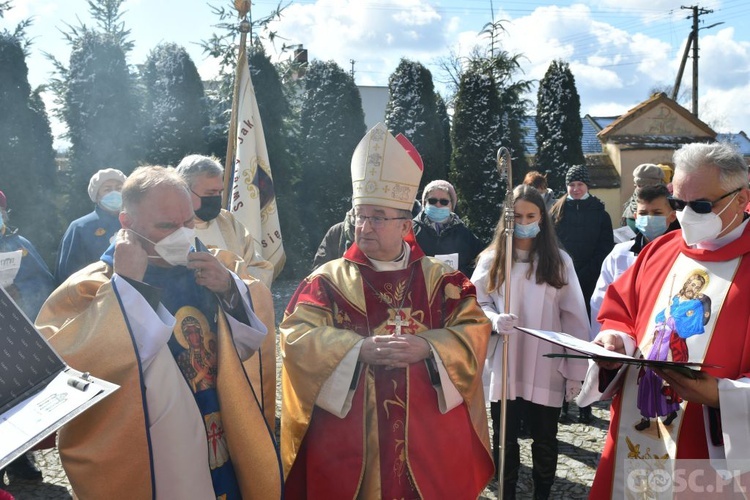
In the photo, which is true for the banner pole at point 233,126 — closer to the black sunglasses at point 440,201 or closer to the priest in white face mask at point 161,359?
the black sunglasses at point 440,201

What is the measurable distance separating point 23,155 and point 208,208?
10.2 m

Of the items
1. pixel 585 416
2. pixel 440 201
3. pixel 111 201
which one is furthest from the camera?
pixel 585 416

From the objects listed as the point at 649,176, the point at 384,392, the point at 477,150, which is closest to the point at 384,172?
the point at 384,392

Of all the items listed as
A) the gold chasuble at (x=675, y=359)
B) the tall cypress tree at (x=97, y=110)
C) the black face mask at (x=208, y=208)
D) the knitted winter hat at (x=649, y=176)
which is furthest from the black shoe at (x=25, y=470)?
the tall cypress tree at (x=97, y=110)

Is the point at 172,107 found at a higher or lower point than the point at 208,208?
higher

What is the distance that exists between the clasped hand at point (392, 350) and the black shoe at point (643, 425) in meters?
1.00

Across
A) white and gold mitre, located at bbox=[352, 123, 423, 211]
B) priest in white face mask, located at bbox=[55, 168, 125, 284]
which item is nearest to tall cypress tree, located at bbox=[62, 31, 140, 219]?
priest in white face mask, located at bbox=[55, 168, 125, 284]

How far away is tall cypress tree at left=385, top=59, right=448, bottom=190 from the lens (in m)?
15.8

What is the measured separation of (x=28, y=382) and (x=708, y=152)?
2614 mm

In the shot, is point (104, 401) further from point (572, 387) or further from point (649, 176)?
point (649, 176)

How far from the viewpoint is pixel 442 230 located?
→ 5.57m

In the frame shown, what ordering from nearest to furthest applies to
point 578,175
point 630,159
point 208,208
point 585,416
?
1. point 208,208
2. point 585,416
3. point 578,175
4. point 630,159

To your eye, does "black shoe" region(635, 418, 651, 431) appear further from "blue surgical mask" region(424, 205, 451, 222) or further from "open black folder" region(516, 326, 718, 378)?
"blue surgical mask" region(424, 205, 451, 222)

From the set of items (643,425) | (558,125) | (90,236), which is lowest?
(643,425)
